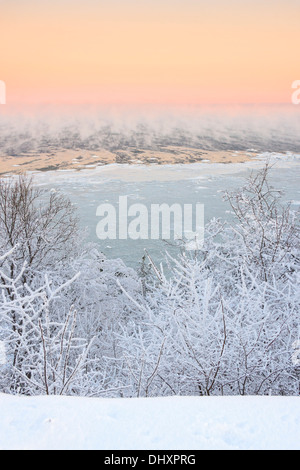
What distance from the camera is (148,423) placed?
2.65 meters

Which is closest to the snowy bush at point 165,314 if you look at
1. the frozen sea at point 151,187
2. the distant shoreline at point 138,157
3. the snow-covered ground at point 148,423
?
the snow-covered ground at point 148,423

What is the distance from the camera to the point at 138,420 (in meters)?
2.67

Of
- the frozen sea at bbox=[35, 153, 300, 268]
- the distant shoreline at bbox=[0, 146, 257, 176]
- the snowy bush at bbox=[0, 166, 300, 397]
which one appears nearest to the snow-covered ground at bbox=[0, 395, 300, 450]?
the snowy bush at bbox=[0, 166, 300, 397]

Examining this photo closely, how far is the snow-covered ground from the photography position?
2.46 m

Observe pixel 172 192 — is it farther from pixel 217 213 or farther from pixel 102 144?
pixel 102 144

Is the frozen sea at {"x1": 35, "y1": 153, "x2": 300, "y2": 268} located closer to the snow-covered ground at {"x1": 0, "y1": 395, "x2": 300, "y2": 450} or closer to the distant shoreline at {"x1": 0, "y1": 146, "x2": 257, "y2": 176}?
the distant shoreline at {"x1": 0, "y1": 146, "x2": 257, "y2": 176}

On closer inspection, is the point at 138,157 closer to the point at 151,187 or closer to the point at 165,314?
the point at 151,187

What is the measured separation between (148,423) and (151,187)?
46.1m

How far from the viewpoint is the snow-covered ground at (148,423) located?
246 cm

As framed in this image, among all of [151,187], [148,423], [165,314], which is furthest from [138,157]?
[148,423]

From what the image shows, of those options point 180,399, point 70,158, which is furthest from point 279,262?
point 70,158

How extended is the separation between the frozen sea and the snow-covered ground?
65.8ft

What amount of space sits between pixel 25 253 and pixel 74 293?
259cm

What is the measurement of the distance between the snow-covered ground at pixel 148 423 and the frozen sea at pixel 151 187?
20.0 metres
